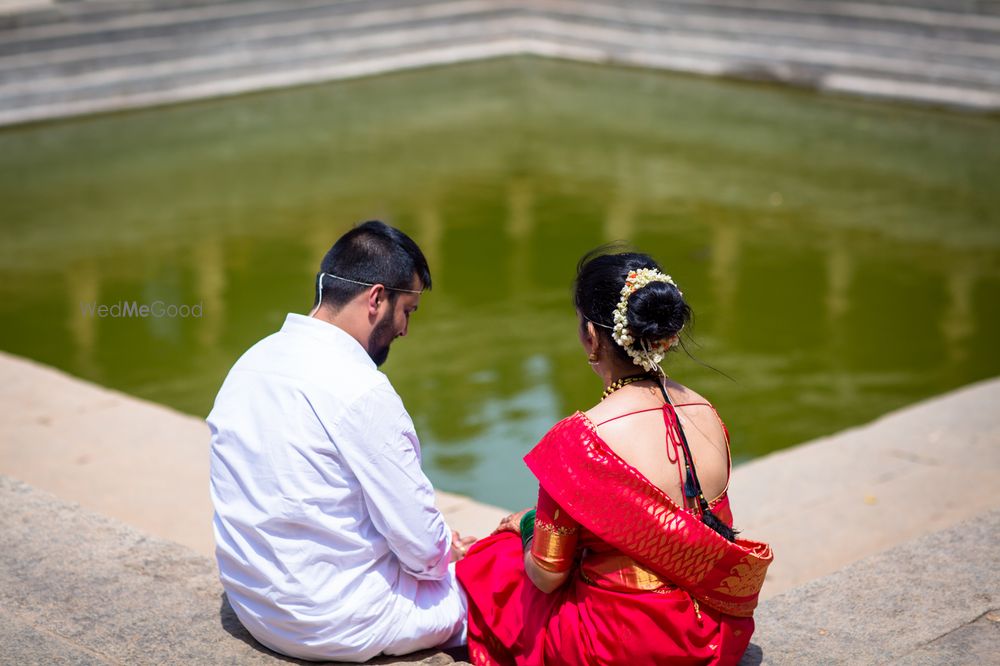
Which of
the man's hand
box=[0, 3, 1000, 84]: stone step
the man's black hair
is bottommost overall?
the man's hand

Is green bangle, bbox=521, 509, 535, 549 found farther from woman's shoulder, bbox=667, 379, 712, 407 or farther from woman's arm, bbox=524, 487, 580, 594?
woman's shoulder, bbox=667, 379, 712, 407

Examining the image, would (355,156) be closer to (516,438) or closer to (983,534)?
(516,438)

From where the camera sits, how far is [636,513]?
7.43 feet

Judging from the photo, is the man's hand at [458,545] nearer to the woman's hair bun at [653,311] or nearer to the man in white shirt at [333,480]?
A: the man in white shirt at [333,480]

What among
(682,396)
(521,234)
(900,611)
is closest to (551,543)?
(682,396)

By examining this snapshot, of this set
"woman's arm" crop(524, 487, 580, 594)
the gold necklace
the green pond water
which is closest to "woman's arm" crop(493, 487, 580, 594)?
"woman's arm" crop(524, 487, 580, 594)

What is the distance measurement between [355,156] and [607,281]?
732cm

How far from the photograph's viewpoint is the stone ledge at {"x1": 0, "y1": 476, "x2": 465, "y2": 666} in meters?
2.45

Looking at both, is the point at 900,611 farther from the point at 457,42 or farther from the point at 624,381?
the point at 457,42

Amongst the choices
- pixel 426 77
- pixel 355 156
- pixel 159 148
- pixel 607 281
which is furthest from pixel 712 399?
pixel 426 77

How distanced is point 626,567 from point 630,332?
457 mm

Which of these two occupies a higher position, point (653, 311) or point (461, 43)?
point (653, 311)

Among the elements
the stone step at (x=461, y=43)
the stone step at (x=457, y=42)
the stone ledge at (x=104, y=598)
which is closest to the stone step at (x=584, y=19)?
the stone step at (x=461, y=43)

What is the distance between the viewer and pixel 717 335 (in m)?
6.10
